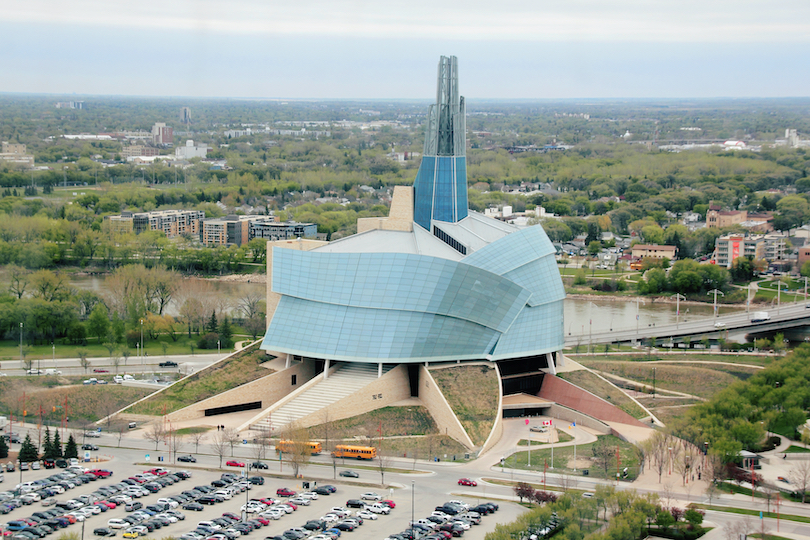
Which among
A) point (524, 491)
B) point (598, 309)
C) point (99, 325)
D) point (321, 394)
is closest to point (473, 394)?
point (321, 394)

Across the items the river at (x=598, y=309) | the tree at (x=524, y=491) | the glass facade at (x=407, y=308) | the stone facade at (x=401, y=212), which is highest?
the stone facade at (x=401, y=212)

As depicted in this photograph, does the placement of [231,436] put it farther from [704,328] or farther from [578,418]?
[704,328]

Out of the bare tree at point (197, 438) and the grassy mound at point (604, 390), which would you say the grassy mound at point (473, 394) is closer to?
the grassy mound at point (604, 390)

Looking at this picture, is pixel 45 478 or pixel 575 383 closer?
pixel 45 478

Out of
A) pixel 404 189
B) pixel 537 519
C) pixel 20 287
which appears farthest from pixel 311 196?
pixel 537 519

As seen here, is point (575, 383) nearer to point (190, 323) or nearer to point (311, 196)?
point (190, 323)

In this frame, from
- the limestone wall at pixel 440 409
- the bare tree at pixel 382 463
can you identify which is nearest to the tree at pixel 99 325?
the limestone wall at pixel 440 409

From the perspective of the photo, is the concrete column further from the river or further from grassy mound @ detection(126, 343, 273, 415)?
the river

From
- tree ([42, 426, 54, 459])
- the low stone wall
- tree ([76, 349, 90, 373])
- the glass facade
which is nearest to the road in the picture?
tree ([76, 349, 90, 373])
